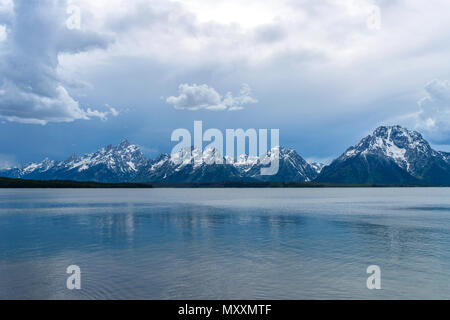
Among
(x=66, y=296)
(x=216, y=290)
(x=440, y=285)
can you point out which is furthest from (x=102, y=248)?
(x=440, y=285)

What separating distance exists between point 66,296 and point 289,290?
17.5 meters

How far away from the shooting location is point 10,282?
1188 inches

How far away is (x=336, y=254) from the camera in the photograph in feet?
137

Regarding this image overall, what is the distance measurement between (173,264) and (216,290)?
9815mm

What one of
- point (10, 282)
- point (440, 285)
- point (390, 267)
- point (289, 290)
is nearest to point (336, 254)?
point (390, 267)

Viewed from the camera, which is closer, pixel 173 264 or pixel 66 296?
pixel 66 296

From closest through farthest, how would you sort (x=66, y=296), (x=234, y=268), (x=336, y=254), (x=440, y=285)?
(x=66, y=296) < (x=440, y=285) < (x=234, y=268) < (x=336, y=254)

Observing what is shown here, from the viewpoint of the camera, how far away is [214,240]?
171 ft

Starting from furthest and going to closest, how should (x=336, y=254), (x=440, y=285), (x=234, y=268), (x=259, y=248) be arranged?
(x=259, y=248) → (x=336, y=254) → (x=234, y=268) → (x=440, y=285)
